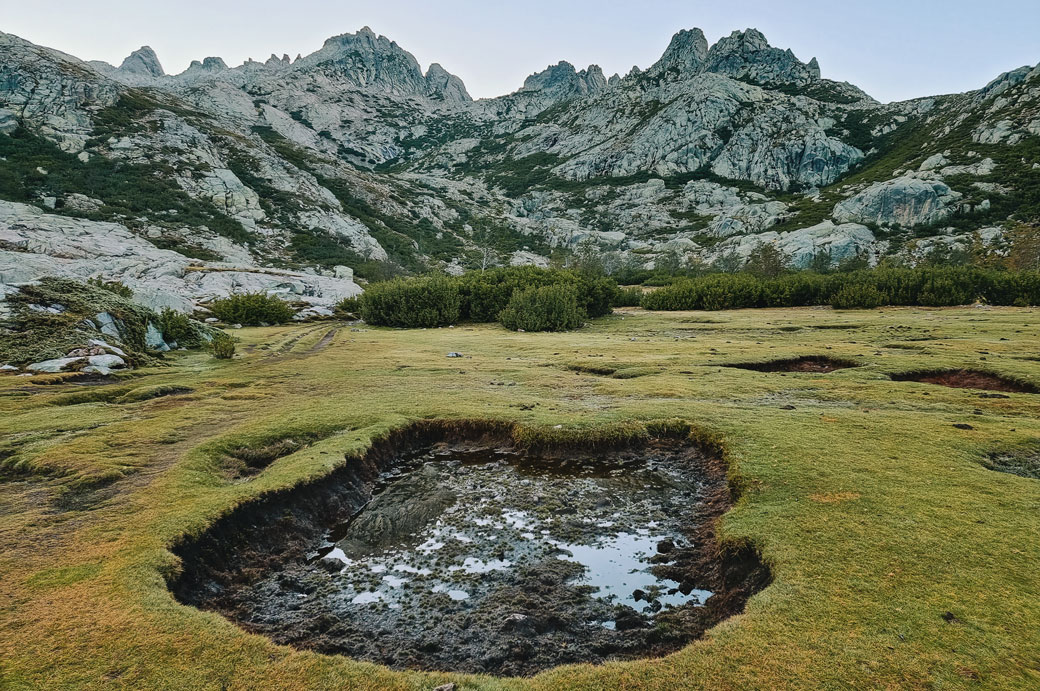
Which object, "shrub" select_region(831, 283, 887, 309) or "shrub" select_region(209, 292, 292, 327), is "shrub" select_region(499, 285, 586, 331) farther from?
"shrub" select_region(831, 283, 887, 309)

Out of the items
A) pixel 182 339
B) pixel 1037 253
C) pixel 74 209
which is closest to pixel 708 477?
pixel 182 339

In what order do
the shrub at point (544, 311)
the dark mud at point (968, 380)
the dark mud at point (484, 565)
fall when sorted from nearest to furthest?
the dark mud at point (484, 565), the dark mud at point (968, 380), the shrub at point (544, 311)

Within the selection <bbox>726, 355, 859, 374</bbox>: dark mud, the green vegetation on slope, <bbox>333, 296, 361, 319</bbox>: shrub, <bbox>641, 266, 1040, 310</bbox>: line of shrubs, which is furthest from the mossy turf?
the green vegetation on slope

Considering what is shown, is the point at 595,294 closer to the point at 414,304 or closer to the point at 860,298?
the point at 414,304

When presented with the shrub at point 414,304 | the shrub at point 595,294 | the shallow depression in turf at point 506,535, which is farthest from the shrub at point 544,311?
the shallow depression in turf at point 506,535

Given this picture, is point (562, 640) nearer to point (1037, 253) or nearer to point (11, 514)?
point (11, 514)

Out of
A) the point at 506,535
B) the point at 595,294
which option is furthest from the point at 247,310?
the point at 506,535

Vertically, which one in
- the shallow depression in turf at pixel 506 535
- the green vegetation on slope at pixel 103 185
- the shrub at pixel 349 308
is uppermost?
the green vegetation on slope at pixel 103 185

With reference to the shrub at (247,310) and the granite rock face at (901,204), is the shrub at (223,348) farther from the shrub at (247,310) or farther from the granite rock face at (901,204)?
the granite rock face at (901,204)
